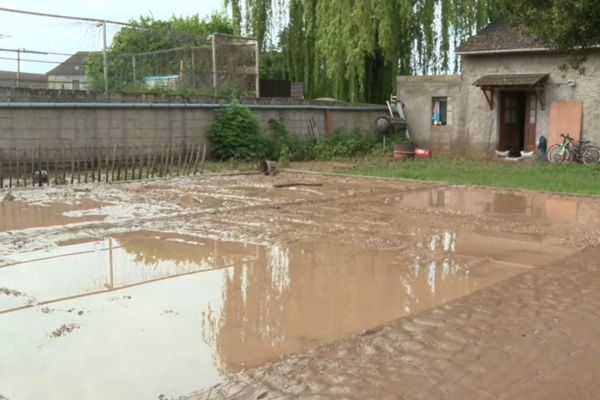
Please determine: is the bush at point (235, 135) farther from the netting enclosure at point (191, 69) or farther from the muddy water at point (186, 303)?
the muddy water at point (186, 303)

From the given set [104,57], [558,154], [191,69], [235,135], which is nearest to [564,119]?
[558,154]

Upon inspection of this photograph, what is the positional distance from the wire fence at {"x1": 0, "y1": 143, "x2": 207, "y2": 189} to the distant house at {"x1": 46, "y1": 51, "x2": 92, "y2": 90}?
2.52 m

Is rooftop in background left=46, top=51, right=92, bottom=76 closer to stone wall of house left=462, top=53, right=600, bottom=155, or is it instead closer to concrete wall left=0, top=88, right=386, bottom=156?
concrete wall left=0, top=88, right=386, bottom=156

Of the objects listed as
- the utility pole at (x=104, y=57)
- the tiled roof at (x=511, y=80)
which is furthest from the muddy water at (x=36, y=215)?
the tiled roof at (x=511, y=80)

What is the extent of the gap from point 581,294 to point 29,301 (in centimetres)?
495

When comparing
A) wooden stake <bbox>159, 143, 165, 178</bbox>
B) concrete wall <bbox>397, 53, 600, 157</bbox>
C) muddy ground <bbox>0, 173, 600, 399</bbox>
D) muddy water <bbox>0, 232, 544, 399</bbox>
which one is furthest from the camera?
concrete wall <bbox>397, 53, 600, 157</bbox>

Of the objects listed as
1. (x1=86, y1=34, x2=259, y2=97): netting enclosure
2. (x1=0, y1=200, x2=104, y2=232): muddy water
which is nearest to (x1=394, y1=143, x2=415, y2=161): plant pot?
(x1=86, y1=34, x2=259, y2=97): netting enclosure

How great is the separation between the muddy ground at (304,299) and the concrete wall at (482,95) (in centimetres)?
963

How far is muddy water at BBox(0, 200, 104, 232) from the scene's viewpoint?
946cm

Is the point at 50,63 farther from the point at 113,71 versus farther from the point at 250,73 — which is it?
the point at 250,73

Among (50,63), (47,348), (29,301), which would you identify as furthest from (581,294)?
(50,63)

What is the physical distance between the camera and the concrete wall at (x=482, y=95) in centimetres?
1980

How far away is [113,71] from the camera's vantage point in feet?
59.4

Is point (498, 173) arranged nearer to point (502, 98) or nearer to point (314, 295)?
point (502, 98)
